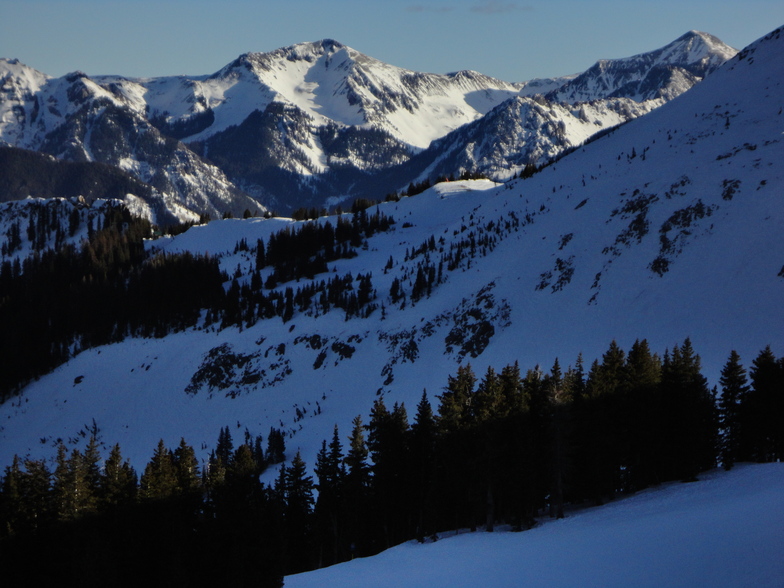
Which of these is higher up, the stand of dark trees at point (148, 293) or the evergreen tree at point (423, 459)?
the stand of dark trees at point (148, 293)

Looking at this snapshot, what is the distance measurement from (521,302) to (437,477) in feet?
186

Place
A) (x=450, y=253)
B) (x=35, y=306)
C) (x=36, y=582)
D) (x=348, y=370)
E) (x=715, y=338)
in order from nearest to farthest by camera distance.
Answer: (x=36, y=582), (x=715, y=338), (x=348, y=370), (x=450, y=253), (x=35, y=306)

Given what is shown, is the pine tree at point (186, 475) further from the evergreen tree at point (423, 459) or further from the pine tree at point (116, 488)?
the evergreen tree at point (423, 459)

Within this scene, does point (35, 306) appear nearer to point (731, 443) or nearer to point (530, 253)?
point (530, 253)

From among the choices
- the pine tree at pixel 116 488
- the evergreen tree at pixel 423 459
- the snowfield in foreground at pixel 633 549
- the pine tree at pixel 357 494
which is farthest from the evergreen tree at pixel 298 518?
the pine tree at pixel 116 488

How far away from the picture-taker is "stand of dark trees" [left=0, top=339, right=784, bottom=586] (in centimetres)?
4350

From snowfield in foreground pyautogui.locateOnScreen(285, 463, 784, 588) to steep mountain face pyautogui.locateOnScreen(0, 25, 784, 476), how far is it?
36.3 meters

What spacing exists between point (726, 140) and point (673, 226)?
25.2 m

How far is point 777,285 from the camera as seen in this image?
76.8 metres

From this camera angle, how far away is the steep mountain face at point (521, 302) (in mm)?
84625

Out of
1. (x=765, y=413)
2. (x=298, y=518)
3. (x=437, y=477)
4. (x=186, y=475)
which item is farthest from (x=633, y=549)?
(x=186, y=475)

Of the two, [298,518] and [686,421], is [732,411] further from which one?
[298,518]

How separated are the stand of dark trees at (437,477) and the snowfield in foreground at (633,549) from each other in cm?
297

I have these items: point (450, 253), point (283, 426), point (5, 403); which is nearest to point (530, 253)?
point (450, 253)
